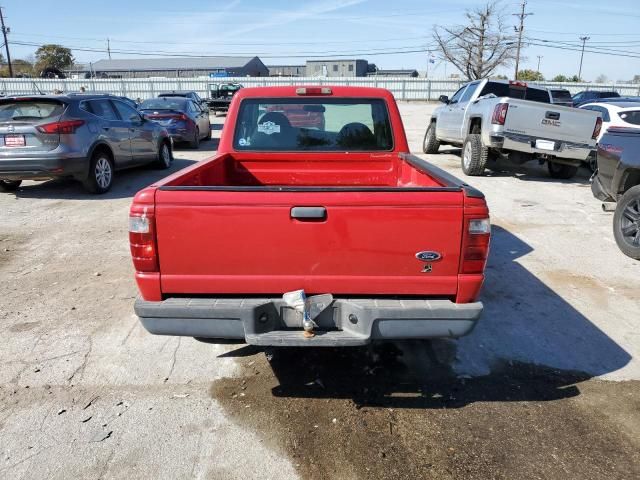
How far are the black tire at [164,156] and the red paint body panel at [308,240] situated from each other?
30.5 feet

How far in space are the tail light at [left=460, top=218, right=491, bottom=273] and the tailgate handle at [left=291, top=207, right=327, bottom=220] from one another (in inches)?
31.7

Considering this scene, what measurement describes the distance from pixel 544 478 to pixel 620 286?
3.46 meters

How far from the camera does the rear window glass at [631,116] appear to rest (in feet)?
36.9

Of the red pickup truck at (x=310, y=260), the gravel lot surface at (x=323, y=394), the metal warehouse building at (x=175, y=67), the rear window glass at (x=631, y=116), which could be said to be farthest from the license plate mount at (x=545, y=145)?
the metal warehouse building at (x=175, y=67)

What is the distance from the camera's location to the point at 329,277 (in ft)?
9.68

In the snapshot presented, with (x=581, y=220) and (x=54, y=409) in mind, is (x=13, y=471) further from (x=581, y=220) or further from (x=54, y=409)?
(x=581, y=220)

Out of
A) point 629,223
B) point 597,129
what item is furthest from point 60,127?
point 597,129

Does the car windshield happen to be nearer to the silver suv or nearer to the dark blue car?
the dark blue car

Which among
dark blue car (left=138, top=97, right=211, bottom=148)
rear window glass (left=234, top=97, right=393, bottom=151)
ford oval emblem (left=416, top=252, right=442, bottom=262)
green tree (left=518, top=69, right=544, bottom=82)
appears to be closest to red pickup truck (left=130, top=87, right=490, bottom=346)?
ford oval emblem (left=416, top=252, right=442, bottom=262)

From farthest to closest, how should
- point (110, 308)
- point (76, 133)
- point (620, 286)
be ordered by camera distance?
1. point (76, 133)
2. point (620, 286)
3. point (110, 308)

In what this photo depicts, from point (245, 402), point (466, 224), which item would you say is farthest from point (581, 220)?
point (245, 402)

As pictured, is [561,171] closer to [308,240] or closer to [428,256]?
[428,256]

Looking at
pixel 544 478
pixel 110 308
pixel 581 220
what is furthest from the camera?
pixel 581 220

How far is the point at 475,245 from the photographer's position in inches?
114
